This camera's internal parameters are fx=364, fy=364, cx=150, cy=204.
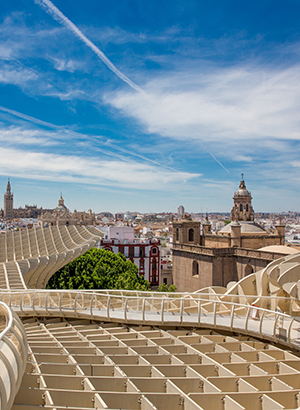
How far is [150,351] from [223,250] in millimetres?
26110

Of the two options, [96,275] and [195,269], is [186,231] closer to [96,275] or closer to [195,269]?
[195,269]

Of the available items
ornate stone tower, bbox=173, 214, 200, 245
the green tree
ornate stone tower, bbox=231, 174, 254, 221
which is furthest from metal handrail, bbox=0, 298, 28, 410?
ornate stone tower, bbox=231, 174, 254, 221

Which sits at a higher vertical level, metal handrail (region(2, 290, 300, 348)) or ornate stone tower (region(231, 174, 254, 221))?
ornate stone tower (region(231, 174, 254, 221))

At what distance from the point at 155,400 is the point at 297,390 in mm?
2871

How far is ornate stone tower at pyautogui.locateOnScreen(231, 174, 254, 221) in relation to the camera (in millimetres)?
41688

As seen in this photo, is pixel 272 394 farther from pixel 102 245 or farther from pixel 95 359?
pixel 102 245

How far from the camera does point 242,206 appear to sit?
42500 millimetres

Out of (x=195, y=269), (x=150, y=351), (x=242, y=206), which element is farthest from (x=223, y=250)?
(x=150, y=351)

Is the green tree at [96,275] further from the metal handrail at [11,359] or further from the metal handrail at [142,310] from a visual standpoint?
the metal handrail at [11,359]

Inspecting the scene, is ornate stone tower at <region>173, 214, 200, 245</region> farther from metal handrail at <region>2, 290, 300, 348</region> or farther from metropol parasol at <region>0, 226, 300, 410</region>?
metal handrail at <region>2, 290, 300, 348</region>

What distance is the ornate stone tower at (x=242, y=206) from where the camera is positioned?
41.7 m

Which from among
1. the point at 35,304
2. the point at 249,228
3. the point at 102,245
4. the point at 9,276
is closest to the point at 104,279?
the point at 9,276

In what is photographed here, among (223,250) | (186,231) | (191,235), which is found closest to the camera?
(223,250)

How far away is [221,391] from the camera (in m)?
7.12
